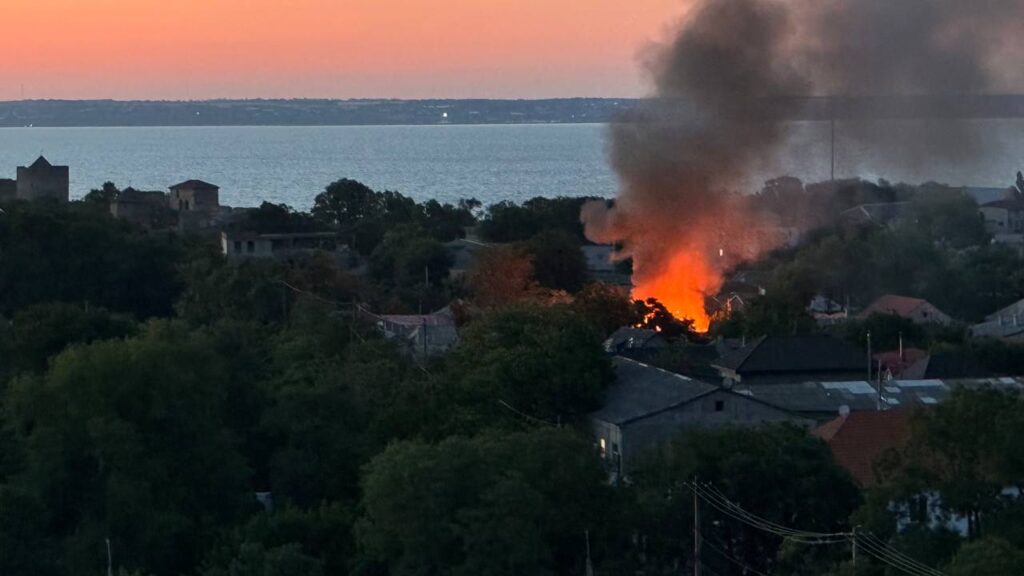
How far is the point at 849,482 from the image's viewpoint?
699 inches

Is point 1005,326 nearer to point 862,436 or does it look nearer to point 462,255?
point 862,436

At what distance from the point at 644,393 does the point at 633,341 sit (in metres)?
6.98

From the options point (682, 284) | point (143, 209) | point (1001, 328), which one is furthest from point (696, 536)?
point (143, 209)

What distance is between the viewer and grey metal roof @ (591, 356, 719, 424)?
23.0m

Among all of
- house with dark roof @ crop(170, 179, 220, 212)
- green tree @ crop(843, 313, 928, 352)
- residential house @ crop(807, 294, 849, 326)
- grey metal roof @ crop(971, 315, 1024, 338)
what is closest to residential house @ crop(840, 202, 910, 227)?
residential house @ crop(807, 294, 849, 326)

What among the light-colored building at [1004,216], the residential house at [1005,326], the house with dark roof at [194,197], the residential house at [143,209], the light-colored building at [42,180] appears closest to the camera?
the residential house at [1005,326]

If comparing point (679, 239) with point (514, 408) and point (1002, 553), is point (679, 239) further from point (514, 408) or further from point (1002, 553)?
point (1002, 553)

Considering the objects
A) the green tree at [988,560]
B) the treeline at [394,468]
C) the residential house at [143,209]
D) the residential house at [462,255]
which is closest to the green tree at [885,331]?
the treeline at [394,468]

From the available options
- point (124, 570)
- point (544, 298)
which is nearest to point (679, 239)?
point (544, 298)

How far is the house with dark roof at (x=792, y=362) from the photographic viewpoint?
91.3 feet

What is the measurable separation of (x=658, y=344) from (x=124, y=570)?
15501 mm

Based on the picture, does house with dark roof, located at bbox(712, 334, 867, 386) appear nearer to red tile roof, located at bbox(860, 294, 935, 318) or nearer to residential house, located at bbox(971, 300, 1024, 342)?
residential house, located at bbox(971, 300, 1024, 342)

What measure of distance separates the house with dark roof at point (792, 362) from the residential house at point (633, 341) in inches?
72.7

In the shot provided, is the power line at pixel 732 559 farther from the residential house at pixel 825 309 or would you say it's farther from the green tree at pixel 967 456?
the residential house at pixel 825 309
